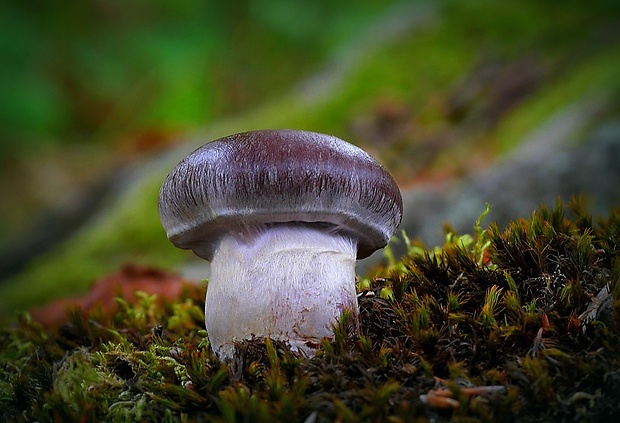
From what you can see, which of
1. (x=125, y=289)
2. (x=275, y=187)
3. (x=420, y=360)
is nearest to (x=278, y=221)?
(x=275, y=187)

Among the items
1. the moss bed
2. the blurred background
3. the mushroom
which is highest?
the blurred background

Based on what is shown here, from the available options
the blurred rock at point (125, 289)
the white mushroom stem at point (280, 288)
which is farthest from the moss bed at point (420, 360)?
the blurred rock at point (125, 289)

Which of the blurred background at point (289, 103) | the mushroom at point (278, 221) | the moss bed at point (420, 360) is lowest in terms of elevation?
the moss bed at point (420, 360)

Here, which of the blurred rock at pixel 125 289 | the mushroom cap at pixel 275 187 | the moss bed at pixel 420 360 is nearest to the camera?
the moss bed at pixel 420 360

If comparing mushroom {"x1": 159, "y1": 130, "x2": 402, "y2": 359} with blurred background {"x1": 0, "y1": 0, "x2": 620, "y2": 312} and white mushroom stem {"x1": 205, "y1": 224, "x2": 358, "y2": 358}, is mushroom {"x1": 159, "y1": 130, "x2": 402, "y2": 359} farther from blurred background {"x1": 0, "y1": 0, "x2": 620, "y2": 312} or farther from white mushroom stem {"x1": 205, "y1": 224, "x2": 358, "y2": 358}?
blurred background {"x1": 0, "y1": 0, "x2": 620, "y2": 312}

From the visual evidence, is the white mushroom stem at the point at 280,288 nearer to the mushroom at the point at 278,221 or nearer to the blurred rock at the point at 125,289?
the mushroom at the point at 278,221

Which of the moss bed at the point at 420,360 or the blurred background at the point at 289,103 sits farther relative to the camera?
the blurred background at the point at 289,103

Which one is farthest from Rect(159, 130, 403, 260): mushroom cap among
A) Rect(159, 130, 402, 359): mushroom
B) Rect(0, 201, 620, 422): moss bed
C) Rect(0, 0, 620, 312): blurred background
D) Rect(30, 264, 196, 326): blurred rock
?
Rect(0, 0, 620, 312): blurred background

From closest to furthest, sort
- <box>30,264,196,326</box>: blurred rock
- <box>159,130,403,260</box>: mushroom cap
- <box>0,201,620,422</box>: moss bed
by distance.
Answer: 1. <box>0,201,620,422</box>: moss bed
2. <box>159,130,403,260</box>: mushroom cap
3. <box>30,264,196,326</box>: blurred rock
